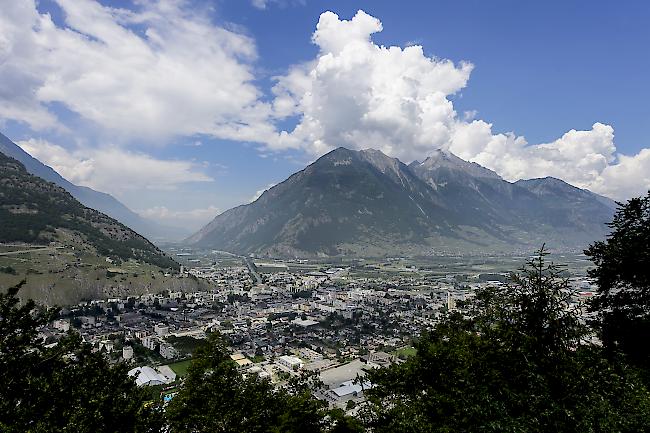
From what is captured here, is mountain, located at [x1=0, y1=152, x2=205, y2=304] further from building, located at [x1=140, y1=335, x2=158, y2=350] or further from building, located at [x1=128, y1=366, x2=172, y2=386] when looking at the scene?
building, located at [x1=128, y1=366, x2=172, y2=386]

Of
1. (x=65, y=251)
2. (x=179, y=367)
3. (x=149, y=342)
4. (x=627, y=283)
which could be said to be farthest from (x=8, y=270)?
(x=627, y=283)

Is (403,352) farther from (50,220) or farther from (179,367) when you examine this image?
(50,220)

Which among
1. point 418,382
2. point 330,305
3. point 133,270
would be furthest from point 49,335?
point 418,382

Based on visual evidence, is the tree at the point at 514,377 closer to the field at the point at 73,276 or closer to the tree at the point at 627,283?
the tree at the point at 627,283

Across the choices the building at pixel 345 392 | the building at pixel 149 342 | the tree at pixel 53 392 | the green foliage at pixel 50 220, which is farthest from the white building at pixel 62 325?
the tree at pixel 53 392

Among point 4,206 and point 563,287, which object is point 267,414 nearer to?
point 563,287

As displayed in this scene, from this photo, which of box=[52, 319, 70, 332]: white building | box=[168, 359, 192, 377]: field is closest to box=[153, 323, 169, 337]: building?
box=[52, 319, 70, 332]: white building
